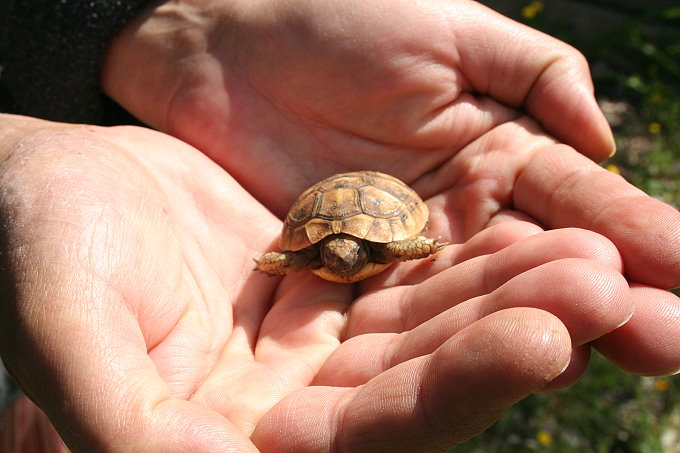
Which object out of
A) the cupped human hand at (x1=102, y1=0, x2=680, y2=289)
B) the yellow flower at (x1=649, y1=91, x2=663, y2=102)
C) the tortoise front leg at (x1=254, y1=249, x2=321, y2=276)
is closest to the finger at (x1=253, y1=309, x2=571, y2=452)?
the cupped human hand at (x1=102, y1=0, x2=680, y2=289)

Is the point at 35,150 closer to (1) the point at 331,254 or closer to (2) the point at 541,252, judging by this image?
(1) the point at 331,254

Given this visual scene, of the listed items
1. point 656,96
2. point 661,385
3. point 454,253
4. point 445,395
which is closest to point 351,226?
point 454,253

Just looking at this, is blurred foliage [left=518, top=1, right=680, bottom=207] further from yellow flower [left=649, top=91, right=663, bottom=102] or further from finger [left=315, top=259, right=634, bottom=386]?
finger [left=315, top=259, right=634, bottom=386]

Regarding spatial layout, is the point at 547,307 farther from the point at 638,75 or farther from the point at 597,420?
the point at 638,75

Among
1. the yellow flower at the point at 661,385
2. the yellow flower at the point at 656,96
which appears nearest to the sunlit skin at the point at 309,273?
the yellow flower at the point at 661,385

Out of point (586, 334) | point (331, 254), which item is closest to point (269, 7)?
point (331, 254)

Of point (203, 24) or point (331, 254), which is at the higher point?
point (203, 24)
